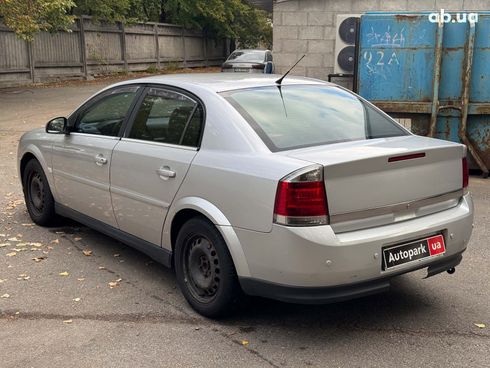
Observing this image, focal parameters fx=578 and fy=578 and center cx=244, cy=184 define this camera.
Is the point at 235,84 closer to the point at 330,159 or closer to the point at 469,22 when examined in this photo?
the point at 330,159

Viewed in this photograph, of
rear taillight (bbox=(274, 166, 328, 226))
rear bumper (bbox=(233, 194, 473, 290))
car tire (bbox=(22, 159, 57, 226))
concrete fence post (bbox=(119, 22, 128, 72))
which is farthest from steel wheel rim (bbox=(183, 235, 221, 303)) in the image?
concrete fence post (bbox=(119, 22, 128, 72))

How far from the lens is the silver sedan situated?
329cm

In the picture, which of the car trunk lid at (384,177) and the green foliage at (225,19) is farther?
the green foliage at (225,19)

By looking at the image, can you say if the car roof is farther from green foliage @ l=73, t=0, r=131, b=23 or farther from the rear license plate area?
green foliage @ l=73, t=0, r=131, b=23

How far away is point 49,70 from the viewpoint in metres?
22.6

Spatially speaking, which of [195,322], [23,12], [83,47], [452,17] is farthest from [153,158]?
[83,47]

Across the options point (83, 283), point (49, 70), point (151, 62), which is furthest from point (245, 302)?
point (151, 62)

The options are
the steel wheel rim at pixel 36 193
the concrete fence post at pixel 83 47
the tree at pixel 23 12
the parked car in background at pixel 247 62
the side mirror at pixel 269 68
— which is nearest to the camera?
the steel wheel rim at pixel 36 193

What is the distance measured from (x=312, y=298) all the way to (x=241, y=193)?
743mm

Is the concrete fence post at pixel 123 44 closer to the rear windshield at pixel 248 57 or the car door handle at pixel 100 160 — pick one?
the rear windshield at pixel 248 57

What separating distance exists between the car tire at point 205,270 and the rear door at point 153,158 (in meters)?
0.29

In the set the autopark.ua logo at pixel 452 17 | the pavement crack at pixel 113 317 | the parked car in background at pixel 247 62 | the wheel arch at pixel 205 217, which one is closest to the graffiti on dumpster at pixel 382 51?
the autopark.ua logo at pixel 452 17

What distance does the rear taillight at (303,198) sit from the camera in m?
3.24

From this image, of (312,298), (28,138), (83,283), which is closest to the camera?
(312,298)
